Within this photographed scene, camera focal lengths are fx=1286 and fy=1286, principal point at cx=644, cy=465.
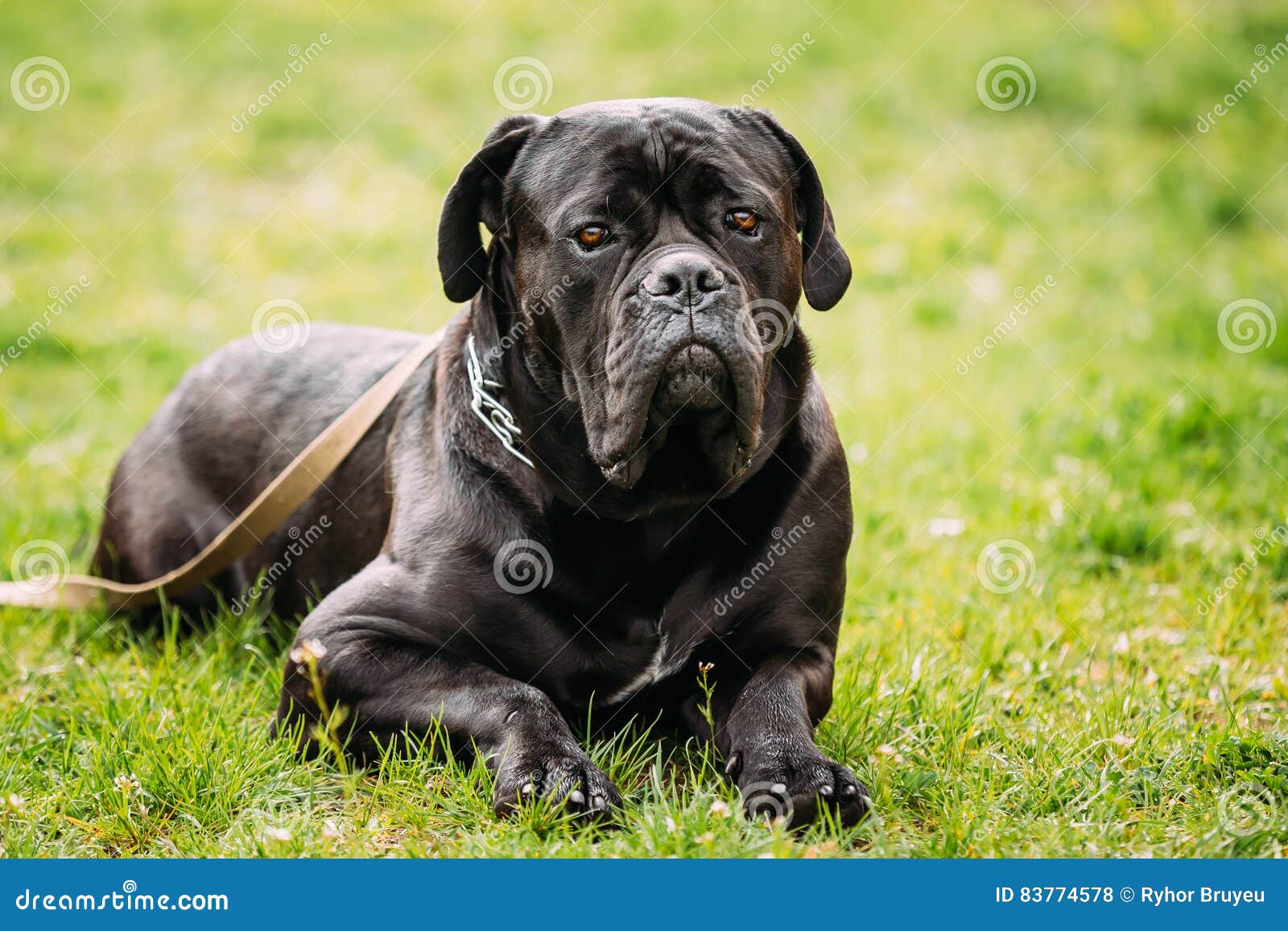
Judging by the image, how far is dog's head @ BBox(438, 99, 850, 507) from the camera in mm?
2912

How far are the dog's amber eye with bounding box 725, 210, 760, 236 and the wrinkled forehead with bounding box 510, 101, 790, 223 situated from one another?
0.11ft

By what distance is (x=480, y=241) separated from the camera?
3443 millimetres

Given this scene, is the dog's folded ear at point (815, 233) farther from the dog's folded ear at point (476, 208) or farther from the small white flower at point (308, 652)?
the small white flower at point (308, 652)

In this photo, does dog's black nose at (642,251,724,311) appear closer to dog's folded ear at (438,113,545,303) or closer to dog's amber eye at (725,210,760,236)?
dog's amber eye at (725,210,760,236)

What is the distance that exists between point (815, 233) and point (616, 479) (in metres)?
0.95

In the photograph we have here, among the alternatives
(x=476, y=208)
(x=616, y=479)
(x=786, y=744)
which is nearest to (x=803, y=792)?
(x=786, y=744)

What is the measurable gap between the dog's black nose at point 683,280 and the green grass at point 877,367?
1.09m

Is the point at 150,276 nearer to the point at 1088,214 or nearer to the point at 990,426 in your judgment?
the point at 990,426

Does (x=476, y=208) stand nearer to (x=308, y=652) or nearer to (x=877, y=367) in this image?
(x=308, y=652)

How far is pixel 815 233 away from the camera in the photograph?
346 centimetres

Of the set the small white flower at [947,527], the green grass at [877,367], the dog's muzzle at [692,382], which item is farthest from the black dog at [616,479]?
the small white flower at [947,527]

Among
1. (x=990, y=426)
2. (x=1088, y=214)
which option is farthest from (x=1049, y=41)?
(x=990, y=426)

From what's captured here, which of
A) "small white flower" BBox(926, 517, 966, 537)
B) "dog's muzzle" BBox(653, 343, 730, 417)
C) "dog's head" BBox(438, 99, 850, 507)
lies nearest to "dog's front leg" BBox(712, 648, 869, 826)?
"dog's head" BBox(438, 99, 850, 507)

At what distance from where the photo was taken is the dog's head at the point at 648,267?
2912mm
